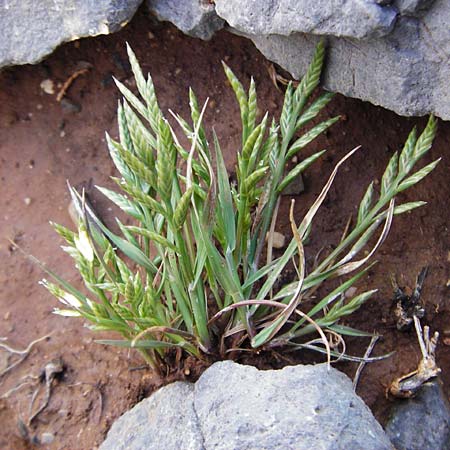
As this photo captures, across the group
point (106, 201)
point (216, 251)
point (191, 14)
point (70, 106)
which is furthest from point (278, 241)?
point (70, 106)

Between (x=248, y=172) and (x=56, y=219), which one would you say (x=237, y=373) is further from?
(x=56, y=219)

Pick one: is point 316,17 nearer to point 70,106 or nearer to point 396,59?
point 396,59

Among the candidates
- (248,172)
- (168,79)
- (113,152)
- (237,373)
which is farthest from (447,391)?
(168,79)

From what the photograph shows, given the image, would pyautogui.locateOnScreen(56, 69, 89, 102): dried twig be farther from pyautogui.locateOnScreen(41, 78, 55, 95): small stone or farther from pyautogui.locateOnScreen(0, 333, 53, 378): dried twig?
pyautogui.locateOnScreen(0, 333, 53, 378): dried twig

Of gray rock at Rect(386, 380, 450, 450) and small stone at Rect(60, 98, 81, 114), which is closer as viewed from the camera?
gray rock at Rect(386, 380, 450, 450)

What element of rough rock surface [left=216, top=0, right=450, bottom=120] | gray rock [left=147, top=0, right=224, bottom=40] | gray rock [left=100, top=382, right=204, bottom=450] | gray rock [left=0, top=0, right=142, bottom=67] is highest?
rough rock surface [left=216, top=0, right=450, bottom=120]

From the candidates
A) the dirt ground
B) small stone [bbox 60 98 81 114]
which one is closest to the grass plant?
the dirt ground

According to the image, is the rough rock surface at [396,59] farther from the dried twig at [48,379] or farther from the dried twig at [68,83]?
the dried twig at [48,379]
